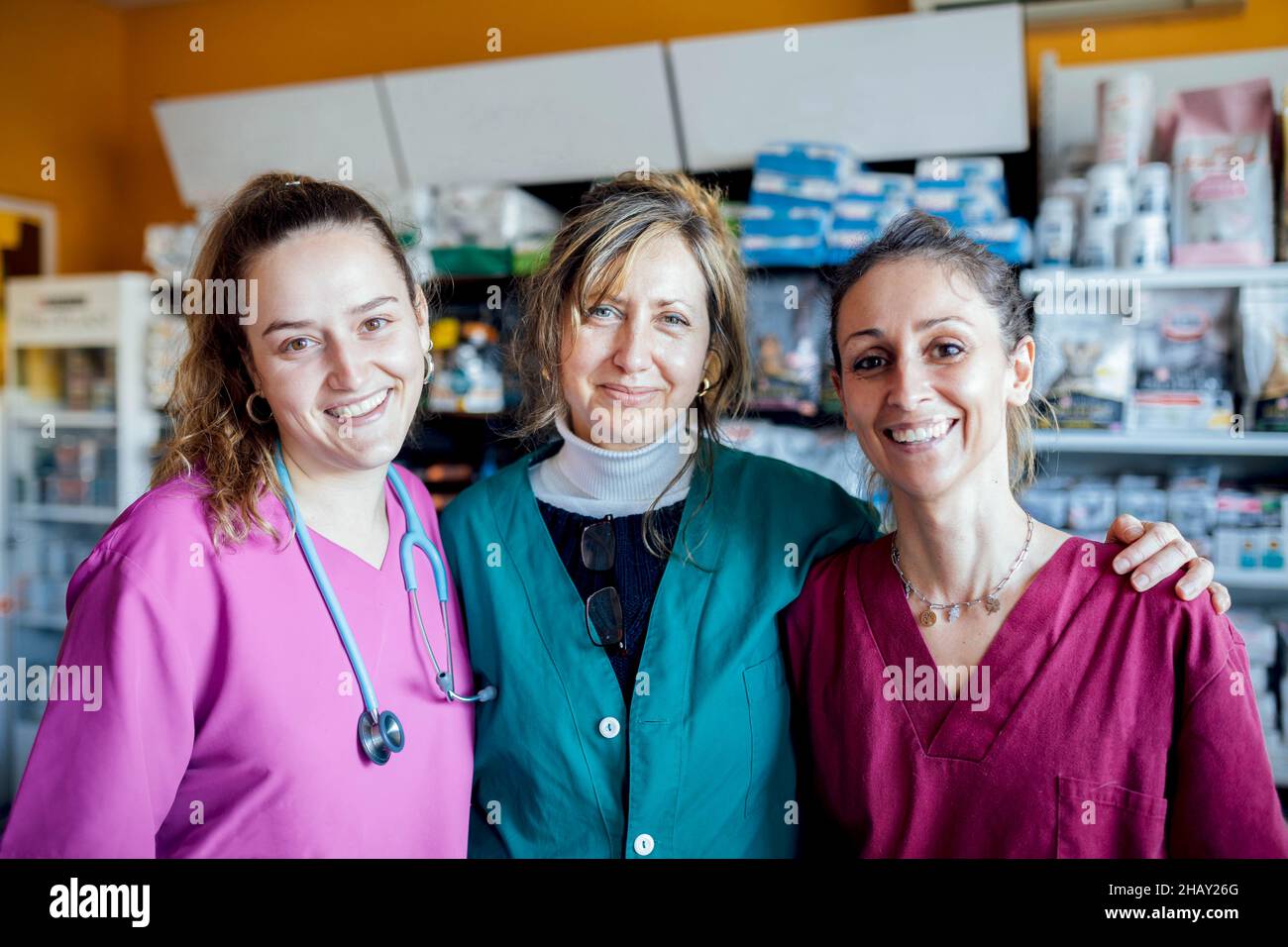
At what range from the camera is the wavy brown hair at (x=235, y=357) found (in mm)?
1288

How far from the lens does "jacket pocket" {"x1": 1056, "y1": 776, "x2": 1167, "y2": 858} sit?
119 cm

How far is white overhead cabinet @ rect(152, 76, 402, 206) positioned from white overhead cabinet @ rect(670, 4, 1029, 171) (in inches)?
50.2

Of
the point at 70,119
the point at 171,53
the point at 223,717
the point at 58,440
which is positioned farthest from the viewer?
the point at 171,53

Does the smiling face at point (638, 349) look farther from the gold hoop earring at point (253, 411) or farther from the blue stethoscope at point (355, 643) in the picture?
the gold hoop earring at point (253, 411)

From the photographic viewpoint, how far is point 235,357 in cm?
140

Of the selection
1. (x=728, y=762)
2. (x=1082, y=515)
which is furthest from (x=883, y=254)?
(x=1082, y=515)

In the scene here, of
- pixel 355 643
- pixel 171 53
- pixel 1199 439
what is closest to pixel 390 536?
pixel 355 643

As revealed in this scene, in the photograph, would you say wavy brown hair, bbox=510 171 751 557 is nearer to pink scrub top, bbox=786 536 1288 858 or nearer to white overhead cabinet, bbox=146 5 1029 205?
pink scrub top, bbox=786 536 1288 858

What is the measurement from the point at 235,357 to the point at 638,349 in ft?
1.99

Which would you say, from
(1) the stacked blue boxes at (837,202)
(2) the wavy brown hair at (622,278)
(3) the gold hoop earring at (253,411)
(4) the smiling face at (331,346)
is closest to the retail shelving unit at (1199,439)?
(1) the stacked blue boxes at (837,202)

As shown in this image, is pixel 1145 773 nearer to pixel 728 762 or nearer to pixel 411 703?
pixel 728 762

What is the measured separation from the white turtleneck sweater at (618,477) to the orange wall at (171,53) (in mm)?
2741

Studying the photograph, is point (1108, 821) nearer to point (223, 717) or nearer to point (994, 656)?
point (994, 656)
